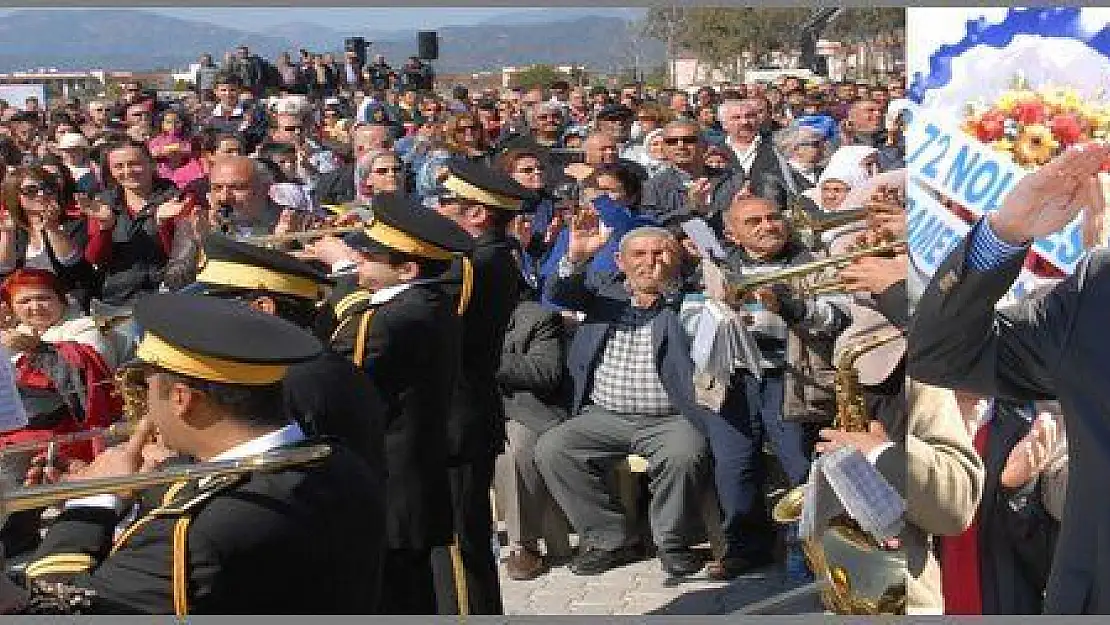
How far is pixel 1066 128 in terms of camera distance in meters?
3.31

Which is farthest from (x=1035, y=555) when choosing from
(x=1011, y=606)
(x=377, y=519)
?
(x=377, y=519)

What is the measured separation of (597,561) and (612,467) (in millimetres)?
364

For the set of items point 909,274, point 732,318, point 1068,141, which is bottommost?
point 732,318

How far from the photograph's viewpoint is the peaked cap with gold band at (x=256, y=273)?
455 cm

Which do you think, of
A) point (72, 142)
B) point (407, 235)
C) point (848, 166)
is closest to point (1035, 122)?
point (407, 235)

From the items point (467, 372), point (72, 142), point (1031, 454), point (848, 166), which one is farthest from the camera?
point (72, 142)

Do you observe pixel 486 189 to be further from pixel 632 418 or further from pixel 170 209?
pixel 170 209

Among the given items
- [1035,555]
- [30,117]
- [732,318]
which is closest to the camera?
[1035,555]

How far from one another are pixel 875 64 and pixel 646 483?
15.7 meters

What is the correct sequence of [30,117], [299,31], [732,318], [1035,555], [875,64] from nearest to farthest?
1. [1035,555]
2. [299,31]
3. [732,318]
4. [30,117]
5. [875,64]

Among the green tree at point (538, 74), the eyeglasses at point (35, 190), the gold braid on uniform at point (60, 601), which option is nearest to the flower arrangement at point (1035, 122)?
the gold braid on uniform at point (60, 601)

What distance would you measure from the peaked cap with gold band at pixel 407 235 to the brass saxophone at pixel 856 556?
1236 millimetres

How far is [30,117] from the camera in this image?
1688 cm

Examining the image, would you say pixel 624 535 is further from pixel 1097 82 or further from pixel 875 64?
pixel 875 64
